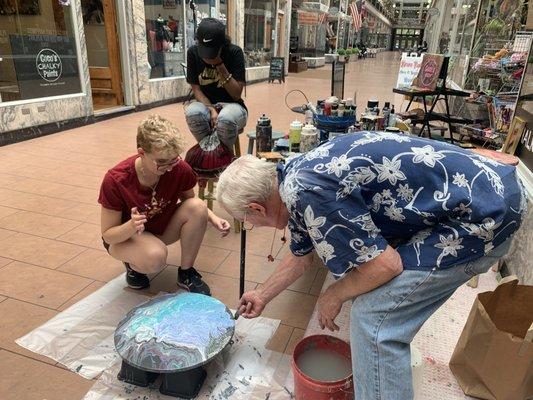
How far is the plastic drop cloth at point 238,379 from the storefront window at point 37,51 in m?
4.20

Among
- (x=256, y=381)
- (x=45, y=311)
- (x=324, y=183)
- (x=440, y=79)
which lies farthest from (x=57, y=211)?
(x=440, y=79)

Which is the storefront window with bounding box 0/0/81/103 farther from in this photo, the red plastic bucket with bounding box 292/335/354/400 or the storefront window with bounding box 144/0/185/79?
the red plastic bucket with bounding box 292/335/354/400

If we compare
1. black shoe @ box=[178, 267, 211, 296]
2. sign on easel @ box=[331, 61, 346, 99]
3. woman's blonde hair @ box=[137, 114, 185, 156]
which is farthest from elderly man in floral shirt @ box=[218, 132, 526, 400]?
sign on easel @ box=[331, 61, 346, 99]

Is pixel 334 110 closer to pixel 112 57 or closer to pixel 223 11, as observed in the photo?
pixel 112 57

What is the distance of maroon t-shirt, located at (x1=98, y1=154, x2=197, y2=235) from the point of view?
1754 millimetres

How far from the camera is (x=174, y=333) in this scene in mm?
1544

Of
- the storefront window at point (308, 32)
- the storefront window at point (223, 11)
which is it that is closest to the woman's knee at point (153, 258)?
the storefront window at point (223, 11)

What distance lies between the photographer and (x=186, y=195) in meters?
2.06

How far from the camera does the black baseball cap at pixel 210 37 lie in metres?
2.63

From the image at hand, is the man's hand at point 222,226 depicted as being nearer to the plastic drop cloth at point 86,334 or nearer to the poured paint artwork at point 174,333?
the poured paint artwork at point 174,333

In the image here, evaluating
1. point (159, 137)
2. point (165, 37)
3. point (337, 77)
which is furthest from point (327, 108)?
point (165, 37)

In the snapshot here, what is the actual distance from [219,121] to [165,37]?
542 cm

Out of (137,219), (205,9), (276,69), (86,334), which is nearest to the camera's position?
(137,219)

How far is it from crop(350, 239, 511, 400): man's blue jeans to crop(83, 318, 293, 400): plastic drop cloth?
1.66ft
